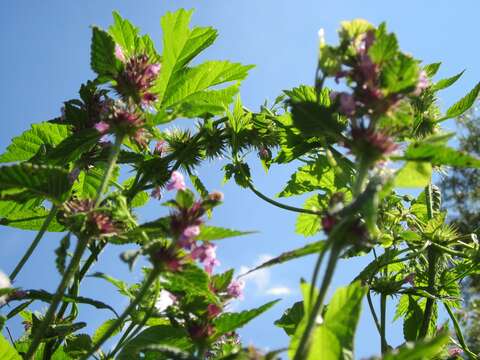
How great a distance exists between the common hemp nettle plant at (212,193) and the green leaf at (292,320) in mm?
11

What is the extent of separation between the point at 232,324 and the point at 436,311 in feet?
4.70

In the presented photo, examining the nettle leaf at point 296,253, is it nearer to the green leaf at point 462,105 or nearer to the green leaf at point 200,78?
the green leaf at point 200,78

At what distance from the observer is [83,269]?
1603mm

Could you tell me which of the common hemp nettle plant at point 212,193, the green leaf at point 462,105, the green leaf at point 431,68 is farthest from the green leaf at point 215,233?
the green leaf at point 431,68

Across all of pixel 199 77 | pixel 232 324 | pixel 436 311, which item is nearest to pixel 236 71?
pixel 199 77

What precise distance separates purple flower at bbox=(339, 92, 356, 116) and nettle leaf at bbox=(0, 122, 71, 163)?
115cm

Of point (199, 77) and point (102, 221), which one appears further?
point (199, 77)

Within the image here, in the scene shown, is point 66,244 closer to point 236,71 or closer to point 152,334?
point 152,334

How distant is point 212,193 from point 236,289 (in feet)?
0.91

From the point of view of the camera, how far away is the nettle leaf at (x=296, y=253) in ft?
2.88

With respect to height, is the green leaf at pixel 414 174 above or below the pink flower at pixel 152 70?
below

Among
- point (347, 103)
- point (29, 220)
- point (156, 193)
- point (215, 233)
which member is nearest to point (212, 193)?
point (215, 233)

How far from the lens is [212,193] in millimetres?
1046

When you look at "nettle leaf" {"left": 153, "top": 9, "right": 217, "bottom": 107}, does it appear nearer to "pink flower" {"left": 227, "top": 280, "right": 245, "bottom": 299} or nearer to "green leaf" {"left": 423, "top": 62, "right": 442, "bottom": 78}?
"pink flower" {"left": 227, "top": 280, "right": 245, "bottom": 299}
